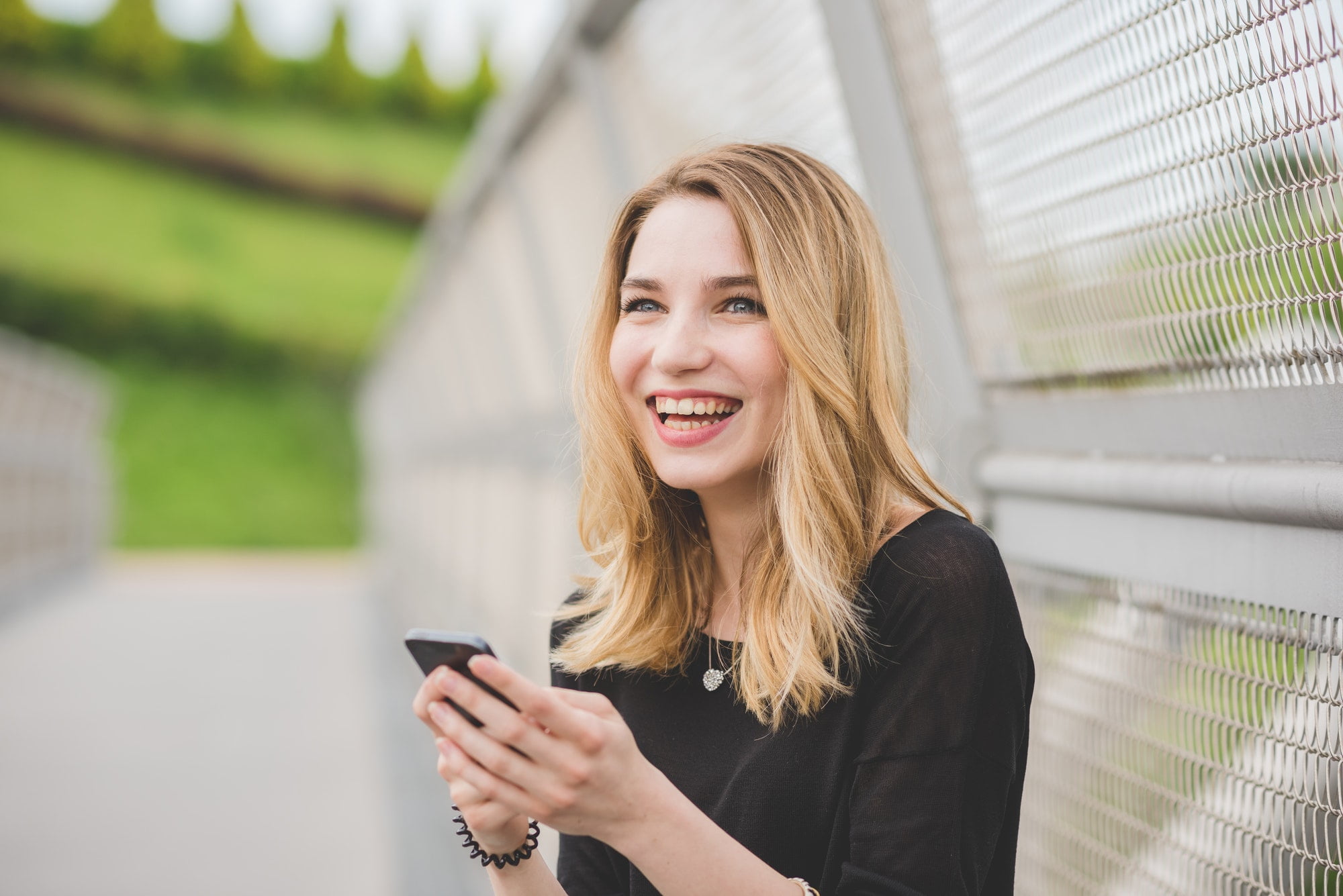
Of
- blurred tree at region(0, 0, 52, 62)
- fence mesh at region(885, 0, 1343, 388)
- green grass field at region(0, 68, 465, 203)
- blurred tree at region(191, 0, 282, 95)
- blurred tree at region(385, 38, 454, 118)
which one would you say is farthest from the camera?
blurred tree at region(385, 38, 454, 118)

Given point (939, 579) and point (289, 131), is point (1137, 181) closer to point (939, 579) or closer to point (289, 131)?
point (939, 579)

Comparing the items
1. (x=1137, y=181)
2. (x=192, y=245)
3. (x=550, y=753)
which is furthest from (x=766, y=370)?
(x=192, y=245)

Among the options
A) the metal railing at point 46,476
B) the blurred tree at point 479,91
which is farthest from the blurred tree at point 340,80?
the metal railing at point 46,476

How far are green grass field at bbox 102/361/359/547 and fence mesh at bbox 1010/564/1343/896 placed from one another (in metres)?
29.5

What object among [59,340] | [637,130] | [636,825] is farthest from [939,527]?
[59,340]

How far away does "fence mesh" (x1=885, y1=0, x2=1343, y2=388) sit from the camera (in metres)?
1.23

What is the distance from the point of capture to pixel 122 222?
111ft

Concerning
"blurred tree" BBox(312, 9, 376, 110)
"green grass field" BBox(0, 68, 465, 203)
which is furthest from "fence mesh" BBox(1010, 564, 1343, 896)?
"green grass field" BBox(0, 68, 465, 203)

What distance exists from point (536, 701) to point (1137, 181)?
935 millimetres

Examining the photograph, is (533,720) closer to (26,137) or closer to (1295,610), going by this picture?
(1295,610)

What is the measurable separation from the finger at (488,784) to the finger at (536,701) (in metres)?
0.09

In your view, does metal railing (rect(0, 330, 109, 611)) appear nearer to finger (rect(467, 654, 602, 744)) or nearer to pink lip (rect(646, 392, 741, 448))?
pink lip (rect(646, 392, 741, 448))

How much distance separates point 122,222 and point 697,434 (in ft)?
117

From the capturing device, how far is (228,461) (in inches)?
1214
